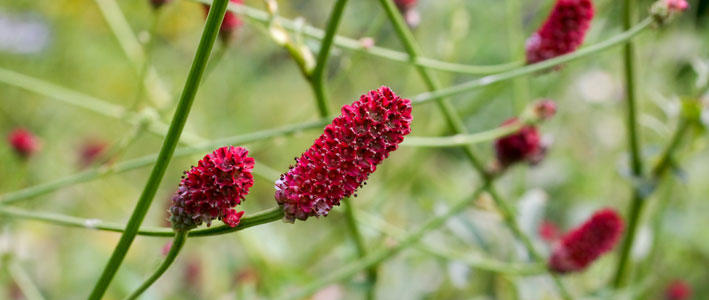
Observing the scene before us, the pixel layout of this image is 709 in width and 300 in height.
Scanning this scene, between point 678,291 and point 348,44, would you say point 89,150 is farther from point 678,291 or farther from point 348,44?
point 678,291

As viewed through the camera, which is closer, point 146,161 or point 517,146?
point 146,161

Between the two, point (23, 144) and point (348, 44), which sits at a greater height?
point (23, 144)

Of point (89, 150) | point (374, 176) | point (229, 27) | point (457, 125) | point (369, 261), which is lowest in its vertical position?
point (369, 261)

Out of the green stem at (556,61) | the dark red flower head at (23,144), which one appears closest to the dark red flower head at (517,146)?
the green stem at (556,61)

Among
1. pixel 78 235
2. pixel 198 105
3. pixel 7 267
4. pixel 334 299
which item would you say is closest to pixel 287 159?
pixel 198 105

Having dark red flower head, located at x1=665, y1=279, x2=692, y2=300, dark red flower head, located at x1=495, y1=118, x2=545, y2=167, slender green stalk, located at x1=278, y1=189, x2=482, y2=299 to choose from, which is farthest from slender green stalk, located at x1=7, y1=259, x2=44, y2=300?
dark red flower head, located at x1=665, y1=279, x2=692, y2=300

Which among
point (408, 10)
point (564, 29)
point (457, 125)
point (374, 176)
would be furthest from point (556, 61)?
point (374, 176)

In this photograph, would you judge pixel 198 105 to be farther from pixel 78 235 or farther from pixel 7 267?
pixel 7 267
